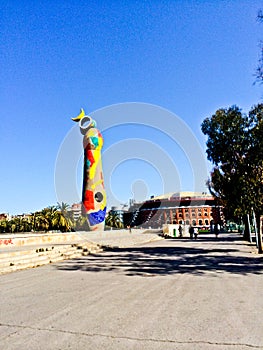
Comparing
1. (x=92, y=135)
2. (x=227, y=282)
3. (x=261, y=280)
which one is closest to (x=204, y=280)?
(x=227, y=282)

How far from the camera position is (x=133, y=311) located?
6145 millimetres

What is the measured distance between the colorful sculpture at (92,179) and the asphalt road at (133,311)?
3796 cm

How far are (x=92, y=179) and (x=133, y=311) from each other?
4347cm

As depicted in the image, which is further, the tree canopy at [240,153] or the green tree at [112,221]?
the green tree at [112,221]

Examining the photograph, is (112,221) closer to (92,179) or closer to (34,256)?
(92,179)

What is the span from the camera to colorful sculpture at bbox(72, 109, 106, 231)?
49.0 metres

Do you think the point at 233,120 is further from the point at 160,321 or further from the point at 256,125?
the point at 160,321

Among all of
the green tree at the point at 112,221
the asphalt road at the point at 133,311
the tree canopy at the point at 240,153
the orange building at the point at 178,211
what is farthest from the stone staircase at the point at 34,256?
the orange building at the point at 178,211

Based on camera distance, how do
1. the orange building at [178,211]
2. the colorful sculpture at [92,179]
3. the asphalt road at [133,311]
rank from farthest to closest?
the orange building at [178,211]
the colorful sculpture at [92,179]
the asphalt road at [133,311]

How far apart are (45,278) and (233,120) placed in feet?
43.6

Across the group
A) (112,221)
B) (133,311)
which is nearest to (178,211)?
(112,221)

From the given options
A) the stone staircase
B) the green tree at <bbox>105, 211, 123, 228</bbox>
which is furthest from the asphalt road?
the green tree at <bbox>105, 211, 123, 228</bbox>

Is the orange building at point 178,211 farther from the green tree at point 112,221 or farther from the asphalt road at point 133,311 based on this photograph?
the asphalt road at point 133,311

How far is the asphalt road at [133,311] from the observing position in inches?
177
